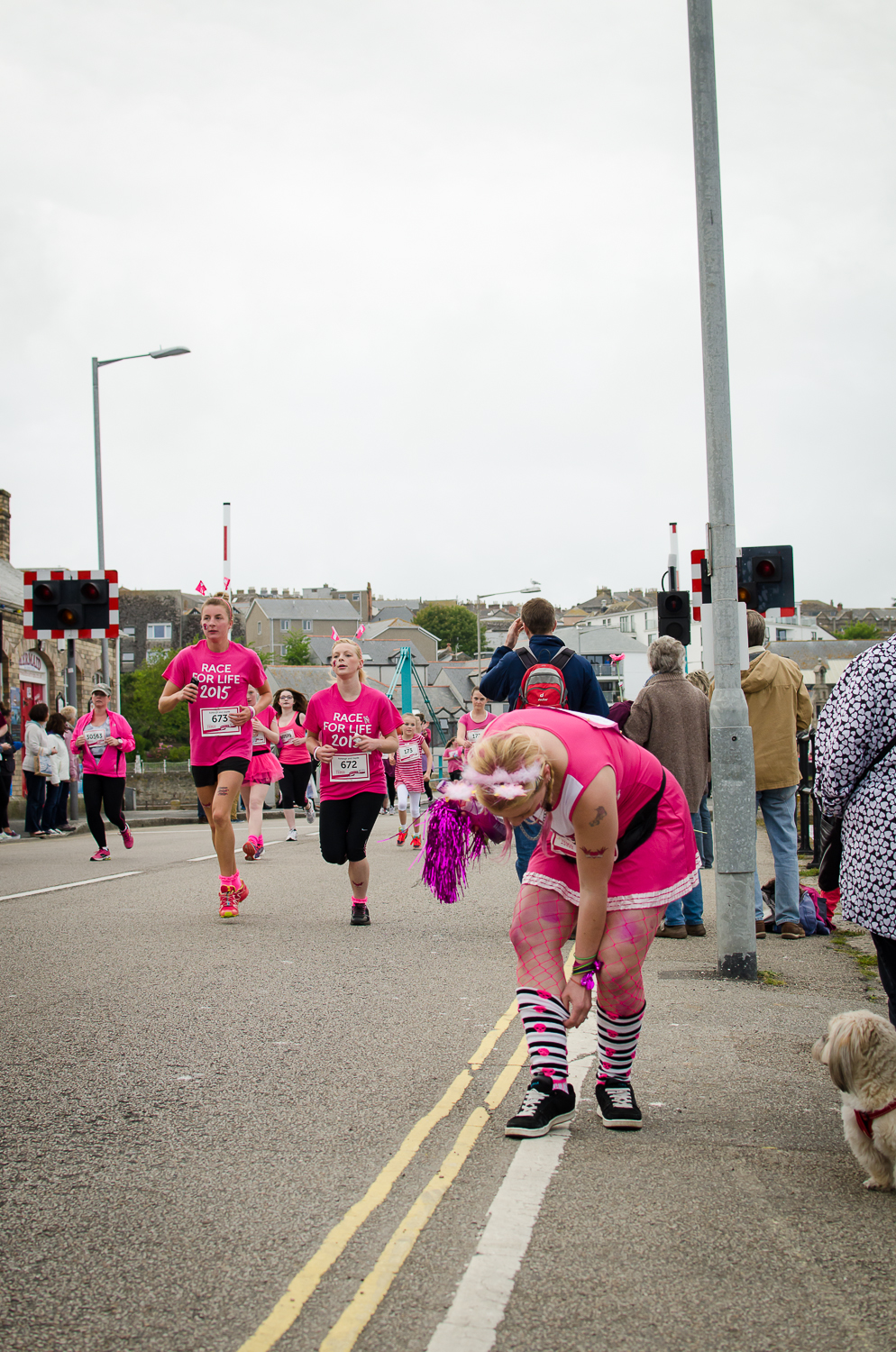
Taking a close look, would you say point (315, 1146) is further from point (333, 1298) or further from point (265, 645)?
point (265, 645)

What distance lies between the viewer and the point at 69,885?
10523mm

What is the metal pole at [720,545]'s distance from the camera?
650cm

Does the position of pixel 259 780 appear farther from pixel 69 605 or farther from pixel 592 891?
pixel 592 891

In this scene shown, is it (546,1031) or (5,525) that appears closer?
(546,1031)

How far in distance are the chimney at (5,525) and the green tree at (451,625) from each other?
111984mm

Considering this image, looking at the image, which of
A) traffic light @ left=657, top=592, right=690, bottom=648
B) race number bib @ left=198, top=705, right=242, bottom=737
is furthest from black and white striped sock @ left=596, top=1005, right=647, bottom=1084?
traffic light @ left=657, top=592, right=690, bottom=648

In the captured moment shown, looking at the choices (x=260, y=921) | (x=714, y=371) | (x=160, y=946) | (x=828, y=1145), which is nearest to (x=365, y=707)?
(x=260, y=921)

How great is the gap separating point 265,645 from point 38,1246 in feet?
406

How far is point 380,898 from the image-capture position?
982cm

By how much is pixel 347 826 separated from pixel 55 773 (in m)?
12.0

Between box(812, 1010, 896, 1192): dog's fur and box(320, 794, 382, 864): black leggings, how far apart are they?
196 inches

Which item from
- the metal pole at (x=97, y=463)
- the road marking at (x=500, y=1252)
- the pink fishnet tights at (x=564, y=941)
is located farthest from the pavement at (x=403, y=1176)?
the metal pole at (x=97, y=463)

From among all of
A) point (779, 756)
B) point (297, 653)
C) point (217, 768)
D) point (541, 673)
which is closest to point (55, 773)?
point (217, 768)

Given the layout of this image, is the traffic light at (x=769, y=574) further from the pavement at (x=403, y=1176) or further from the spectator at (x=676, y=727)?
the pavement at (x=403, y=1176)
